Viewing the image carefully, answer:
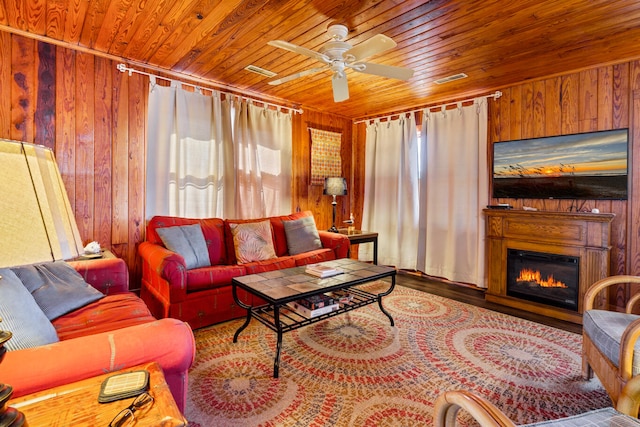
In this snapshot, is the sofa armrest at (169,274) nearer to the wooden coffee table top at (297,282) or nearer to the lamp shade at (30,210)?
the wooden coffee table top at (297,282)

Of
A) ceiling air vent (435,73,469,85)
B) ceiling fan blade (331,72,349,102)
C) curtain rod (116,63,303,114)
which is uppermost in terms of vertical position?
ceiling air vent (435,73,469,85)

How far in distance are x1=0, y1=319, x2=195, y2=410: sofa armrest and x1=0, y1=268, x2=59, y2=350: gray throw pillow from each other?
0.49ft

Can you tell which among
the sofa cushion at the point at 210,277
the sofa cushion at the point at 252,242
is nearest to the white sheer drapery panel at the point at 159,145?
the sofa cushion at the point at 252,242

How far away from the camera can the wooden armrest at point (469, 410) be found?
0.80 meters

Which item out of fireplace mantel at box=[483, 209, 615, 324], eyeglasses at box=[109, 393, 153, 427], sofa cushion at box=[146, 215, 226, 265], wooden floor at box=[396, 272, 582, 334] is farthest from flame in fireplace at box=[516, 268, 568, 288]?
eyeglasses at box=[109, 393, 153, 427]

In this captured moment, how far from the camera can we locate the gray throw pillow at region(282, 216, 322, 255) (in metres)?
3.89

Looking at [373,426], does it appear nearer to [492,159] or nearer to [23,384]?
[23,384]

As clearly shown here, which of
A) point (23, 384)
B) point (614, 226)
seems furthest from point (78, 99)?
point (614, 226)

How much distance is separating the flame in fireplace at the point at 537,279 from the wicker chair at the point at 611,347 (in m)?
1.28

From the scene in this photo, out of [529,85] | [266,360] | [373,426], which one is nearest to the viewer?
[373,426]

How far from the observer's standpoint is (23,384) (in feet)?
2.97

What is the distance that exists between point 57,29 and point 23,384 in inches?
114

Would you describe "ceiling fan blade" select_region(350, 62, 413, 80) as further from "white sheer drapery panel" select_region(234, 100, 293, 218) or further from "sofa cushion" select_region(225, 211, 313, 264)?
"sofa cushion" select_region(225, 211, 313, 264)

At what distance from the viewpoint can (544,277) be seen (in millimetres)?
3279
